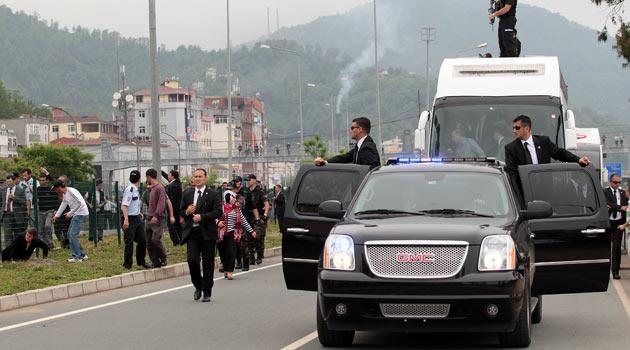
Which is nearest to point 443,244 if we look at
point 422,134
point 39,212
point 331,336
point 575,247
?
point 331,336

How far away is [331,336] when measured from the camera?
11703mm

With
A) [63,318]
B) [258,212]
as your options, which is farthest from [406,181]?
[258,212]

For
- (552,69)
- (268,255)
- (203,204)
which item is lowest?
(268,255)

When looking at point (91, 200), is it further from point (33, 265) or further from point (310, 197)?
point (310, 197)

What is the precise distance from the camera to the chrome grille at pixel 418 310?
35.0 ft

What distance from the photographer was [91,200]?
1248 inches

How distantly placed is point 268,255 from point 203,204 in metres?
14.5

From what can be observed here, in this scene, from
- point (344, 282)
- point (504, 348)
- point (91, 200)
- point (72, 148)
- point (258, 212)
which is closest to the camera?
point (344, 282)

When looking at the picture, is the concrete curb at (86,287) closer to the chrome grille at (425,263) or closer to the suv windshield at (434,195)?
the suv windshield at (434,195)

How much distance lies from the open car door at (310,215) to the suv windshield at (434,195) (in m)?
1.23

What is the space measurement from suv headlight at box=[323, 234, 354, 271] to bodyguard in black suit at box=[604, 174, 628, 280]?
12.0 meters

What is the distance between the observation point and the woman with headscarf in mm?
21441

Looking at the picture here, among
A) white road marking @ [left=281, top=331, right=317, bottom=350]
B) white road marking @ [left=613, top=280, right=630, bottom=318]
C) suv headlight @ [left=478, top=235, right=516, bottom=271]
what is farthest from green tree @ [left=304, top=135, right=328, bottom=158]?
suv headlight @ [left=478, top=235, right=516, bottom=271]

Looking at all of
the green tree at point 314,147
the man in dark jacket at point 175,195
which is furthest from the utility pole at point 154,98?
the green tree at point 314,147
